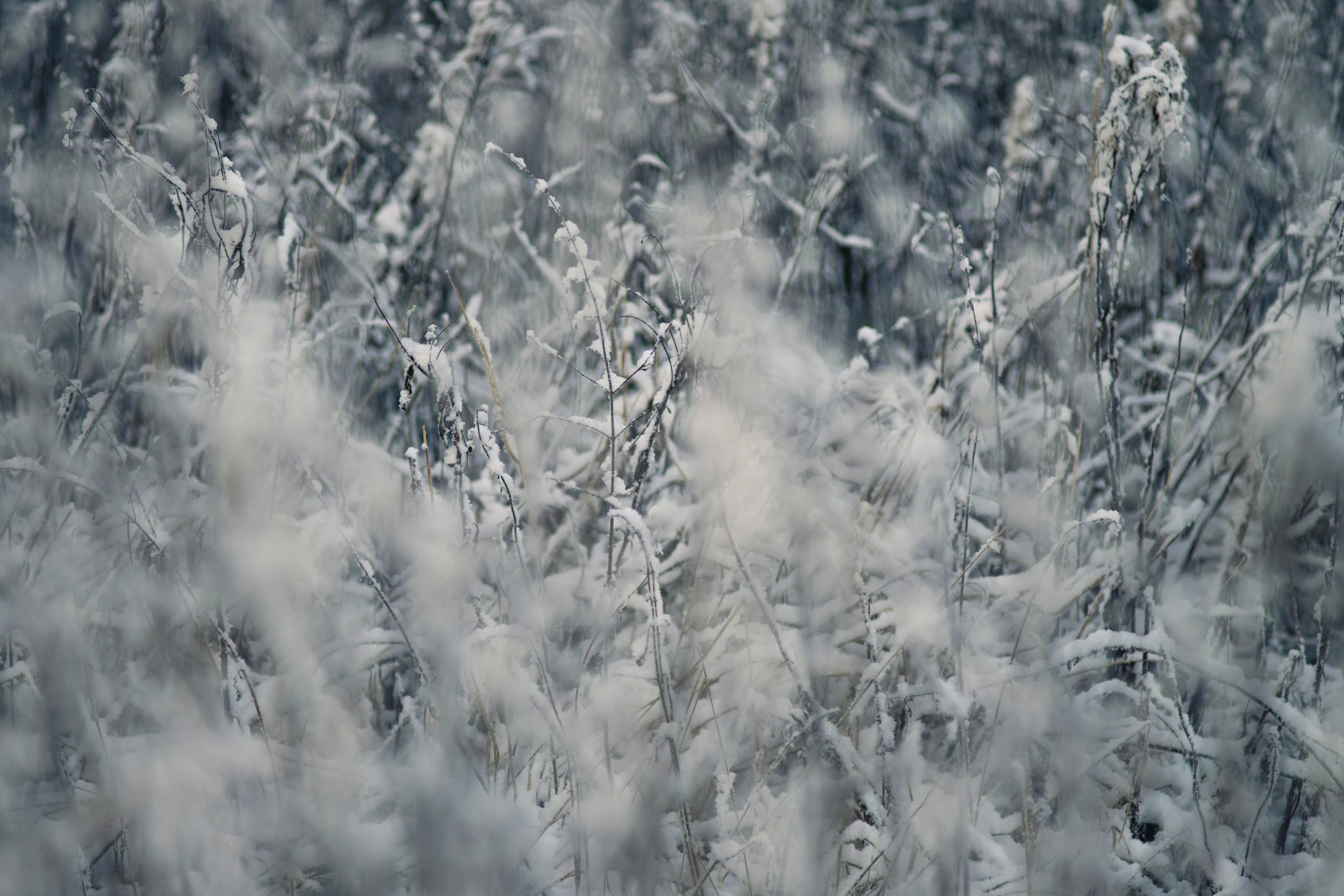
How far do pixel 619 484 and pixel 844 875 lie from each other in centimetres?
50

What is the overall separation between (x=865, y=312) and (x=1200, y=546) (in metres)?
1.09

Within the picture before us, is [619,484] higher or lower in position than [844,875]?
higher

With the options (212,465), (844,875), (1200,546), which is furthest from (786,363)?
(212,465)

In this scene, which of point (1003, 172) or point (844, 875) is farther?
point (1003, 172)

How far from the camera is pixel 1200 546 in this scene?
130 cm

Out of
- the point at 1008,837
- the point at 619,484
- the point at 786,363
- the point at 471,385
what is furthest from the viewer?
the point at 471,385

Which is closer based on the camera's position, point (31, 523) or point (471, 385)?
point (31, 523)

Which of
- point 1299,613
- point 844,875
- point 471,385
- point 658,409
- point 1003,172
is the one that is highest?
point 1003,172

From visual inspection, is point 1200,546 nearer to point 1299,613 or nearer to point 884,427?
point 1299,613

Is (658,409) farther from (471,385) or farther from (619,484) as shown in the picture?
(471,385)

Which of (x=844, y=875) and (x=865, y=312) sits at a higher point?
(x=865, y=312)

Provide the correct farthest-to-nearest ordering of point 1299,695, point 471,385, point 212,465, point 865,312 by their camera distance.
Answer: point 865,312 < point 471,385 < point 212,465 < point 1299,695

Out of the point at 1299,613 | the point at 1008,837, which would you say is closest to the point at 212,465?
the point at 1008,837

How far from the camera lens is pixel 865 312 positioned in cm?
222
